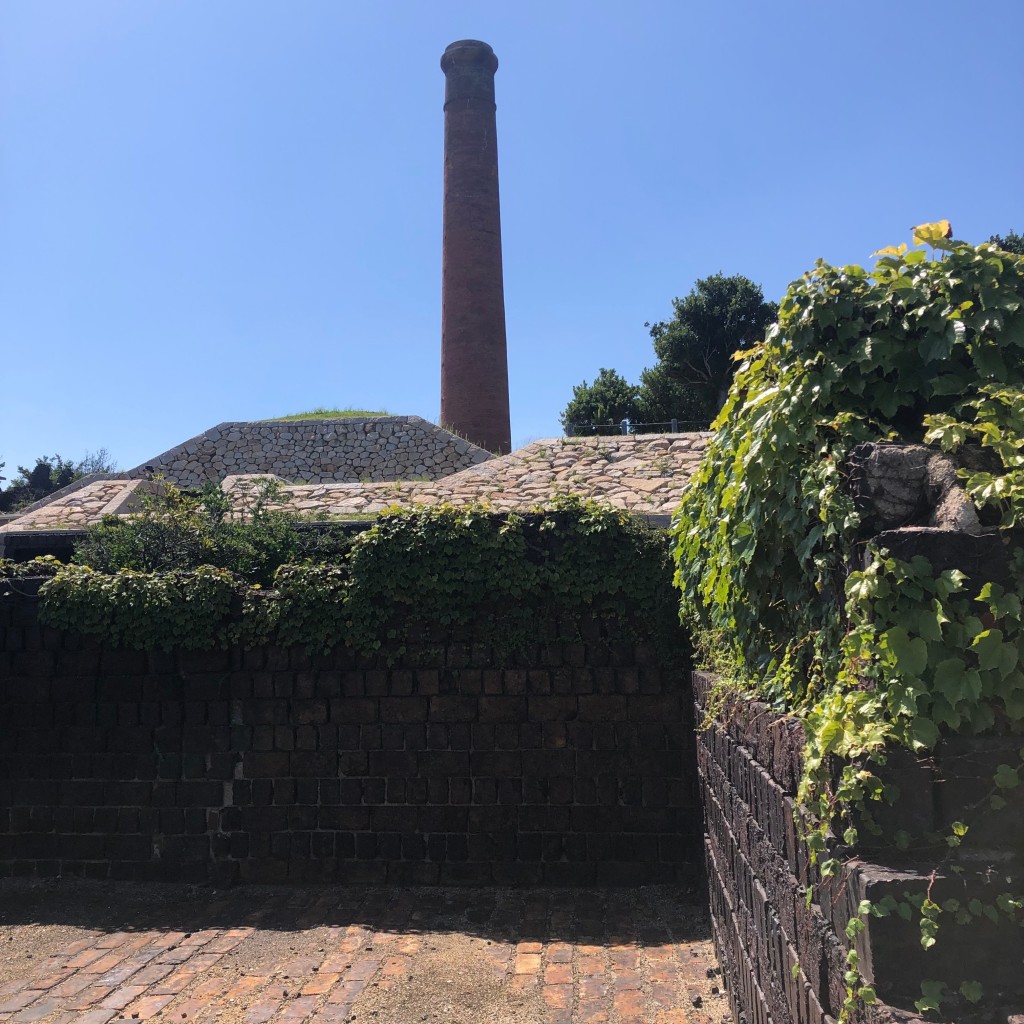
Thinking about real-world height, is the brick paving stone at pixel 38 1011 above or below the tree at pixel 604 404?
below

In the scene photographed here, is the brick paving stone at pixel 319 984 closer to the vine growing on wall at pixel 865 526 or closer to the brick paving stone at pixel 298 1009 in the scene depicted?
the brick paving stone at pixel 298 1009

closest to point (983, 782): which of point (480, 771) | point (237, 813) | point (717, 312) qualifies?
point (480, 771)

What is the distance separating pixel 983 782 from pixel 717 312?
27415 millimetres

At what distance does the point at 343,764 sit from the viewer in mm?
5984

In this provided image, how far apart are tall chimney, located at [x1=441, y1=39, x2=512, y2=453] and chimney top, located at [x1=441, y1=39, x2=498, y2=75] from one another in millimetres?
59

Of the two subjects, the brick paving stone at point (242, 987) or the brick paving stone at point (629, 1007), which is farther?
the brick paving stone at point (242, 987)

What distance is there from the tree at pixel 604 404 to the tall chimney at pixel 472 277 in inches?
318

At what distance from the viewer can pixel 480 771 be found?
5867 mm

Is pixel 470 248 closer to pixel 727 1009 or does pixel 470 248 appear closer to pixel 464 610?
pixel 464 610

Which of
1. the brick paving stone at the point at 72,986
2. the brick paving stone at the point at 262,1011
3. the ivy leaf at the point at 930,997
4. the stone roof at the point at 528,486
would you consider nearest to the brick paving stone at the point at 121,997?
the brick paving stone at the point at 72,986

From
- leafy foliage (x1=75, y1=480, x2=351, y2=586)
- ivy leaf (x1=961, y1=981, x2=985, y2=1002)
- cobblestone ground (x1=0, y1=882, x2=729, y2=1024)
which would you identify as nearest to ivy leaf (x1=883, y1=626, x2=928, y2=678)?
ivy leaf (x1=961, y1=981, x2=985, y2=1002)

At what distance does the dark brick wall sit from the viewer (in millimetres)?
5777

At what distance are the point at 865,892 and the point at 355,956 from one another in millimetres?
3874

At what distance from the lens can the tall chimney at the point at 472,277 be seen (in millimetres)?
20984
